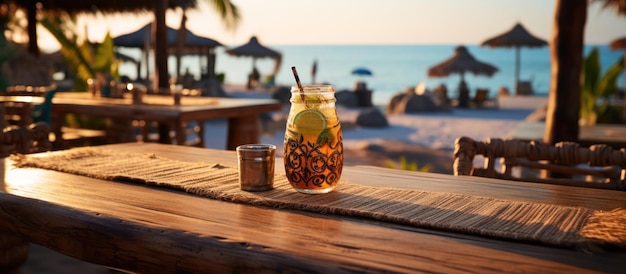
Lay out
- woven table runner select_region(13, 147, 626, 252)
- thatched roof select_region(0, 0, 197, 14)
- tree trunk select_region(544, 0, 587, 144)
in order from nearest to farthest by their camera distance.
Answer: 1. woven table runner select_region(13, 147, 626, 252)
2. tree trunk select_region(544, 0, 587, 144)
3. thatched roof select_region(0, 0, 197, 14)

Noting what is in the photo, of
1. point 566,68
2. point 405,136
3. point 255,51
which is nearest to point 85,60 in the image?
point 405,136

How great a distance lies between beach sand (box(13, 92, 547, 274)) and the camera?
287 centimetres

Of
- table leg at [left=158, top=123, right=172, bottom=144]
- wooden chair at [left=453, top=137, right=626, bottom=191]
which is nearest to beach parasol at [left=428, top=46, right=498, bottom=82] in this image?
table leg at [left=158, top=123, right=172, bottom=144]

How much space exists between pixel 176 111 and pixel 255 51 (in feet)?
57.1

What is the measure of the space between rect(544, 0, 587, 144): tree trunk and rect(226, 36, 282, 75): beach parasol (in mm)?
17232

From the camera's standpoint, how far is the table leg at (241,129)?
15.6ft

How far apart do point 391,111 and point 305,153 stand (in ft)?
47.7

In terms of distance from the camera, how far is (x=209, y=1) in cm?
707

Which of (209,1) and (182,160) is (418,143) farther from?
(182,160)

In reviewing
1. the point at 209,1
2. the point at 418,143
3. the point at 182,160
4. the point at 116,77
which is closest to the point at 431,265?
the point at 182,160

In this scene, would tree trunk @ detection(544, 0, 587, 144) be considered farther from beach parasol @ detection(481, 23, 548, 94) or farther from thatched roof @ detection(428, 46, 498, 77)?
beach parasol @ detection(481, 23, 548, 94)

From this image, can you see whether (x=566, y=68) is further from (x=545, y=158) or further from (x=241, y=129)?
(x=241, y=129)

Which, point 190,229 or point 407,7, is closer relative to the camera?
point 190,229

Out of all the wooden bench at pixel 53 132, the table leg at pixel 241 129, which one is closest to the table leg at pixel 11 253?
the wooden bench at pixel 53 132
